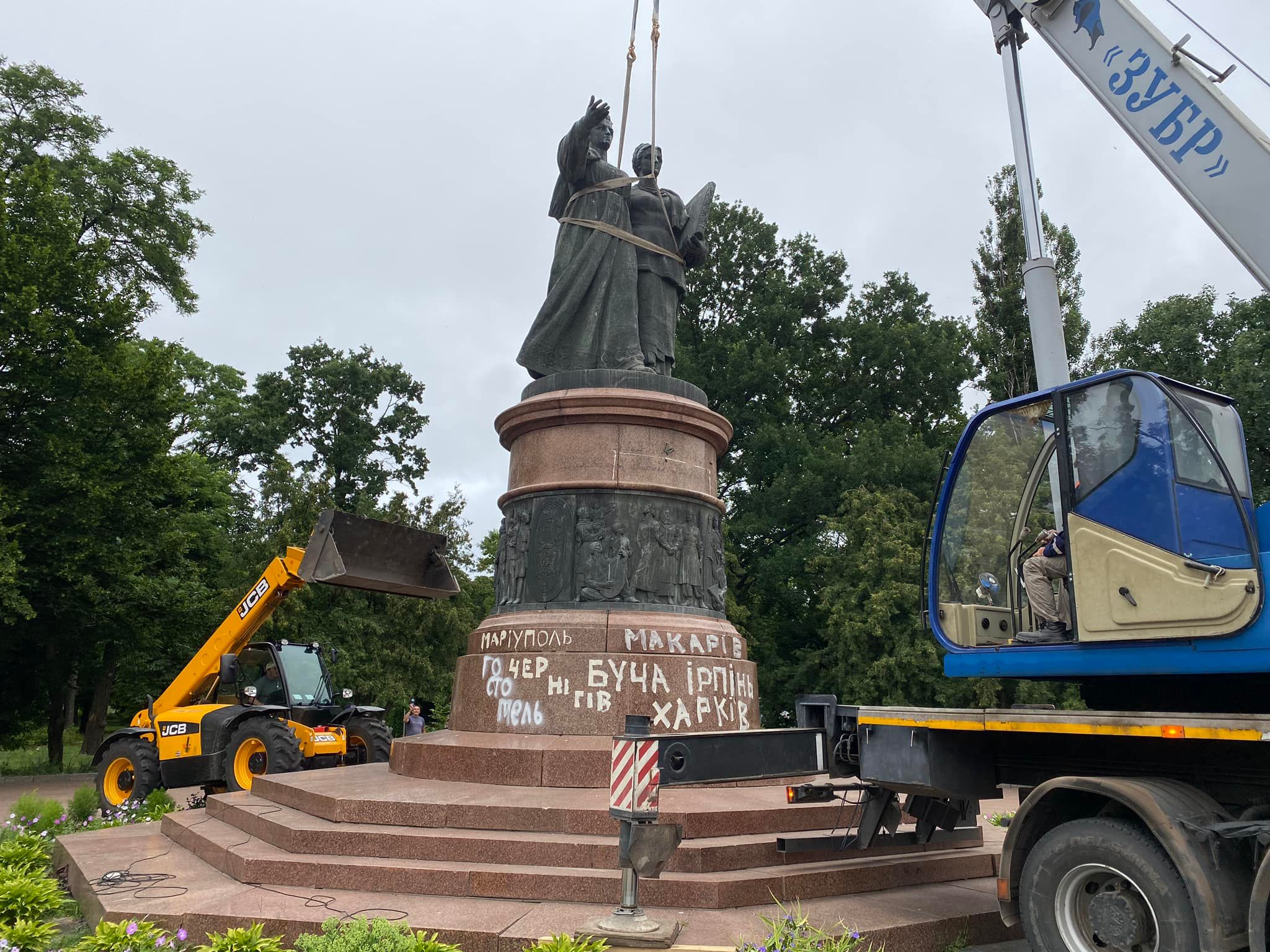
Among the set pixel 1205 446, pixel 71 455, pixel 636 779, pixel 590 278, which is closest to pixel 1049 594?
pixel 1205 446

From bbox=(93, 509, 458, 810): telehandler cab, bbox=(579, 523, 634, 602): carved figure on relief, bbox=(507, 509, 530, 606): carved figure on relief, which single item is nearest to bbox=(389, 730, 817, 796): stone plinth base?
bbox=(579, 523, 634, 602): carved figure on relief

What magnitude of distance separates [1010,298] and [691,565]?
972 inches

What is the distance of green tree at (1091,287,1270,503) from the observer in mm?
23375

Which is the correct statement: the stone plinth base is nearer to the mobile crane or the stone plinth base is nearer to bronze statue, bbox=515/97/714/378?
the mobile crane

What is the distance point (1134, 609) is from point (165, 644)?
24.6 m

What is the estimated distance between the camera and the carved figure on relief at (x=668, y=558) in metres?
10.2

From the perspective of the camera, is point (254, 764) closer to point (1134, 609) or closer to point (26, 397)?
point (1134, 609)

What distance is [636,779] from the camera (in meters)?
5.41

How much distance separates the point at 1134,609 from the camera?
480cm

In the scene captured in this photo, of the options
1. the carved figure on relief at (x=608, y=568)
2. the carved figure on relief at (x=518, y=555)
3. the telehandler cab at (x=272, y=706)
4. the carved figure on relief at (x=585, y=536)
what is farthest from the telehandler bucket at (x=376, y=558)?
the carved figure on relief at (x=608, y=568)

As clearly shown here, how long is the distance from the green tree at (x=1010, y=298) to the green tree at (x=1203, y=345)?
1583 millimetres

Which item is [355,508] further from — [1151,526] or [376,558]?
[1151,526]

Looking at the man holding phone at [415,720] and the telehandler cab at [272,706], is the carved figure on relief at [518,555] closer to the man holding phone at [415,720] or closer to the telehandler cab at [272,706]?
the telehandler cab at [272,706]

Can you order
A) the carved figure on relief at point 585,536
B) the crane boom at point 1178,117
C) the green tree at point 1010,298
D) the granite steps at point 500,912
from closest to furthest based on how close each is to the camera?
1. the granite steps at point 500,912
2. the crane boom at point 1178,117
3. the carved figure on relief at point 585,536
4. the green tree at point 1010,298
